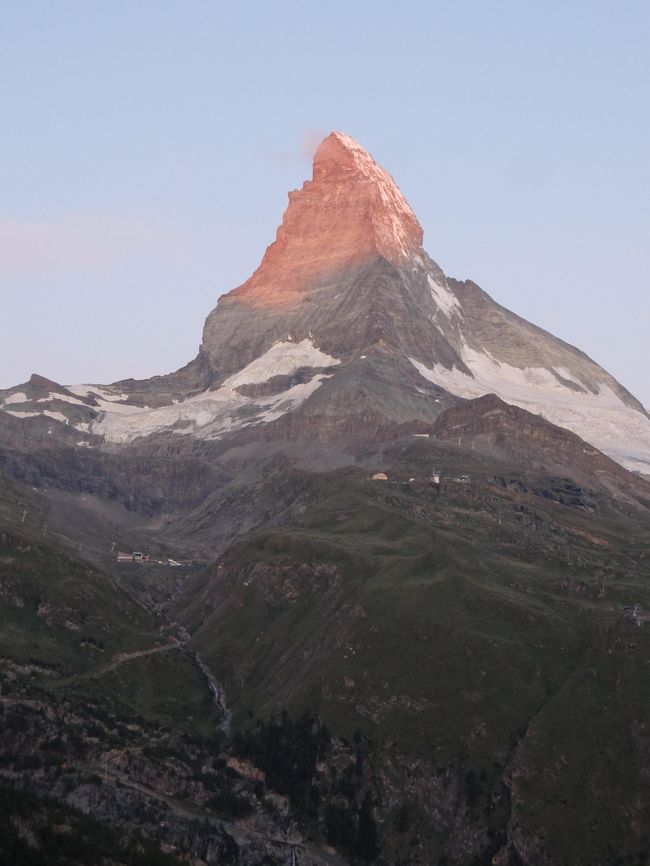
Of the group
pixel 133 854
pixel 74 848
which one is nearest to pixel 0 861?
pixel 74 848

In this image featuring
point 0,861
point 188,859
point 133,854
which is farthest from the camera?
point 188,859

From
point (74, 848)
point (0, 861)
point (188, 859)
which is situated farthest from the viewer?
point (188, 859)

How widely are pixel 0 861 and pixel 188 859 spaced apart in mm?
45593

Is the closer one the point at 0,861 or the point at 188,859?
the point at 0,861

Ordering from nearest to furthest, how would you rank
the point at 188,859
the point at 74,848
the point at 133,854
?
the point at 74,848 → the point at 133,854 → the point at 188,859

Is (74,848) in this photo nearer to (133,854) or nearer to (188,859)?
(133,854)

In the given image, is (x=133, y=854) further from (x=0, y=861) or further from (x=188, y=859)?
(x=0, y=861)

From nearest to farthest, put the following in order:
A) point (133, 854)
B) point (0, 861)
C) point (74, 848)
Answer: point (0, 861)
point (74, 848)
point (133, 854)

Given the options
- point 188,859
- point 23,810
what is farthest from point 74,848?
point 188,859

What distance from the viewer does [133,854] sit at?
7239 inches

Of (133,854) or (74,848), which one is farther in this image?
(133,854)

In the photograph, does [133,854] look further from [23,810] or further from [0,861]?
[0,861]

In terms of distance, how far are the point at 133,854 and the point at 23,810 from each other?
14307mm

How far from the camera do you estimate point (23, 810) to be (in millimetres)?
182125
